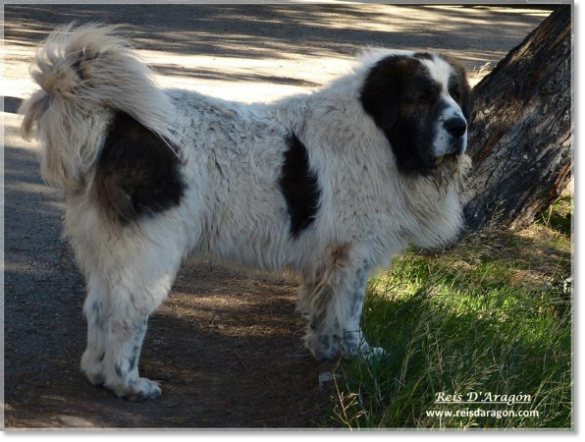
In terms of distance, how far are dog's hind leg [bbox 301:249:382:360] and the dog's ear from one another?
92 centimetres

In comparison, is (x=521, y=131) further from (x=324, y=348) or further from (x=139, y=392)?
(x=139, y=392)

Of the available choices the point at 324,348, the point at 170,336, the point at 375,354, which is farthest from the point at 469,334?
the point at 170,336

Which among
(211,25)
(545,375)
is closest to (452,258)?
(545,375)

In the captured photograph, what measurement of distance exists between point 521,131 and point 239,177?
3163 mm

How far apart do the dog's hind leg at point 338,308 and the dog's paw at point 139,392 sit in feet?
3.73

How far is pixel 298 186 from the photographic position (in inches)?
199

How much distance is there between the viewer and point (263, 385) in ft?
17.6

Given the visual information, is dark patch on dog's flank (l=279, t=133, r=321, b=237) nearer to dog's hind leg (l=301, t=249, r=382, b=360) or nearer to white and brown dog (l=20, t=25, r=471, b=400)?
white and brown dog (l=20, t=25, r=471, b=400)

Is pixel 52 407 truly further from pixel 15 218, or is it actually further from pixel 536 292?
pixel 536 292

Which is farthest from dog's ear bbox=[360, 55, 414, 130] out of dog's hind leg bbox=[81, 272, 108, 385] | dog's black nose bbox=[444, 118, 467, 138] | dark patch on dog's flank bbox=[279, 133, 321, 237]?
dog's hind leg bbox=[81, 272, 108, 385]

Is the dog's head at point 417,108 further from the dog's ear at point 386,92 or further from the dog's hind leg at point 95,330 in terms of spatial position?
the dog's hind leg at point 95,330

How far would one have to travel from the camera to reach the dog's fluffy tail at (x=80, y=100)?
4621mm

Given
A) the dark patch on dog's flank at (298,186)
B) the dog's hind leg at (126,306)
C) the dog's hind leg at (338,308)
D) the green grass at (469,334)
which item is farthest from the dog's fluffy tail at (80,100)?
the green grass at (469,334)

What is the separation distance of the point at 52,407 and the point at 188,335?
4.65 feet
